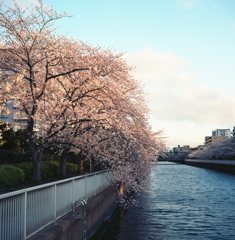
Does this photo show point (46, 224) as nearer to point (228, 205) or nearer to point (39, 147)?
point (39, 147)

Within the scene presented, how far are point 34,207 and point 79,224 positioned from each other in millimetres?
4353

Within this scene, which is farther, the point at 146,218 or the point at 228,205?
the point at 228,205

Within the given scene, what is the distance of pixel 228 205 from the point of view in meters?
33.4

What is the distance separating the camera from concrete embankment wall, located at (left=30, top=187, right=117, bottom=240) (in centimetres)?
1101

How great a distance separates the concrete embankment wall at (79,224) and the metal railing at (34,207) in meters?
0.25

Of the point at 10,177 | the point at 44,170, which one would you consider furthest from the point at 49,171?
the point at 10,177

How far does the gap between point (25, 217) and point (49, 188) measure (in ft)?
7.91

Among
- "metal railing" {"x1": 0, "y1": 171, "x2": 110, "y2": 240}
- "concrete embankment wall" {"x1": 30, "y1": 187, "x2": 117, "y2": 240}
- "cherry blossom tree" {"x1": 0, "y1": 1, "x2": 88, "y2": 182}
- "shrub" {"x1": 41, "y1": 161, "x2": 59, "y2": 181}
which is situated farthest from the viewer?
"shrub" {"x1": 41, "y1": 161, "x2": 59, "y2": 181}

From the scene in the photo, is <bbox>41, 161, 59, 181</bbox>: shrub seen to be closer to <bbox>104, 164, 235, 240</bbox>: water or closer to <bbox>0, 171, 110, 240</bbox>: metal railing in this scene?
<bbox>104, 164, 235, 240</bbox>: water

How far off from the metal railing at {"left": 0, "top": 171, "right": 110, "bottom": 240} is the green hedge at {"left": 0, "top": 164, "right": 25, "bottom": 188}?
16.5 ft

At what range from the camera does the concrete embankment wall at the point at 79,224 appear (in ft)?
36.1

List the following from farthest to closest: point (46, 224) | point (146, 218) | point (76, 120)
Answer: point (146, 218) → point (76, 120) → point (46, 224)

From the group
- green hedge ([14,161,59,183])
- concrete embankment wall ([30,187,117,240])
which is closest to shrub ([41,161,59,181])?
green hedge ([14,161,59,183])

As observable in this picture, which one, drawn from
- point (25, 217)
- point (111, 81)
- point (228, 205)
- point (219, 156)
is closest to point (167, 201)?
point (228, 205)
